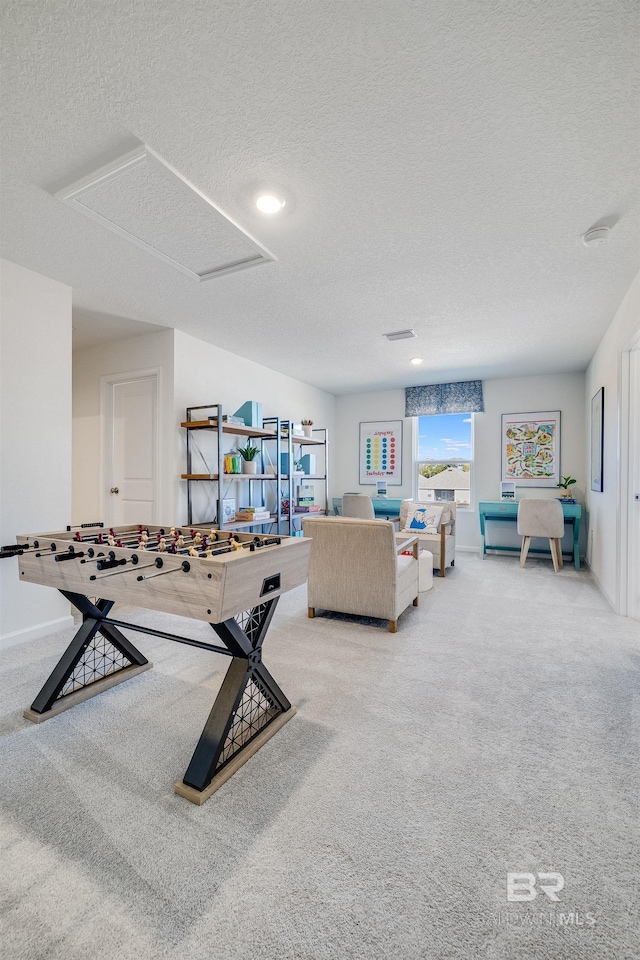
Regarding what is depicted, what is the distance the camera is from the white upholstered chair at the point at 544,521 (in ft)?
15.6

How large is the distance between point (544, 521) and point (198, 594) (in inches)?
177

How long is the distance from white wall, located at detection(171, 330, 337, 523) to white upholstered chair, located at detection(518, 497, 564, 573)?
3.16 meters

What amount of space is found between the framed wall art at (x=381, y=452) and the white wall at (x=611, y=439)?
8.93 ft

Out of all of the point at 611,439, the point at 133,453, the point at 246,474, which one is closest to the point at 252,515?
the point at 246,474

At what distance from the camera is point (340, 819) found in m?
1.34

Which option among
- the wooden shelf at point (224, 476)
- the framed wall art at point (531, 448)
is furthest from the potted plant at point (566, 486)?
the wooden shelf at point (224, 476)

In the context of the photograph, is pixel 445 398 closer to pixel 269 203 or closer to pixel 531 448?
pixel 531 448

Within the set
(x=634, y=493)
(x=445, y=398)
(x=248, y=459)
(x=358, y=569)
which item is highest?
(x=445, y=398)

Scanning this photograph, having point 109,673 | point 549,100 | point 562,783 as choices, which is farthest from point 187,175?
point 562,783

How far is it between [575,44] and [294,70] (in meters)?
0.86

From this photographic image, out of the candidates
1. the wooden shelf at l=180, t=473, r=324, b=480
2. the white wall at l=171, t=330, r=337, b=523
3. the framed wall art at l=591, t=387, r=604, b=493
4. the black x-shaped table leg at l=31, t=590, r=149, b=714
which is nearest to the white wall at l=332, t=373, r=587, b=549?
the framed wall art at l=591, t=387, r=604, b=493

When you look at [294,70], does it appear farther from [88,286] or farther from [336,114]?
[88,286]

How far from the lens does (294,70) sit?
4.46 feet

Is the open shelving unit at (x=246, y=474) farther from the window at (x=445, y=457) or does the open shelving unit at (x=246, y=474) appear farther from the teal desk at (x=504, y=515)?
the teal desk at (x=504, y=515)
